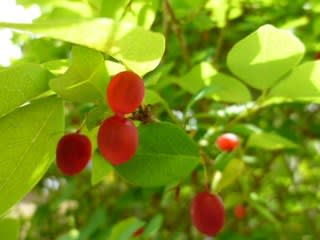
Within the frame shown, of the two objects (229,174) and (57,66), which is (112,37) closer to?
(57,66)

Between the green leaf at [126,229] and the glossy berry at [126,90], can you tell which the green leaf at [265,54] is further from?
the green leaf at [126,229]

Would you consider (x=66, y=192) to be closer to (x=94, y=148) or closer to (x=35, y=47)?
(x=35, y=47)

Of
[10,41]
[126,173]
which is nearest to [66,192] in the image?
[10,41]

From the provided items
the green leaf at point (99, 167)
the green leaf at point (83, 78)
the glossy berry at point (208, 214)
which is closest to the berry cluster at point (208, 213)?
the glossy berry at point (208, 214)

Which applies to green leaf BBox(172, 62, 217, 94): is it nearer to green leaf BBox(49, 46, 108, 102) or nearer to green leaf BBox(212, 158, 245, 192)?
green leaf BBox(212, 158, 245, 192)

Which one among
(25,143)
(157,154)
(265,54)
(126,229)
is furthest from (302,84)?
(126,229)

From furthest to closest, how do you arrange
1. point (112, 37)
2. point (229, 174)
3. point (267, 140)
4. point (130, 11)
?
point (267, 140), point (229, 174), point (130, 11), point (112, 37)
